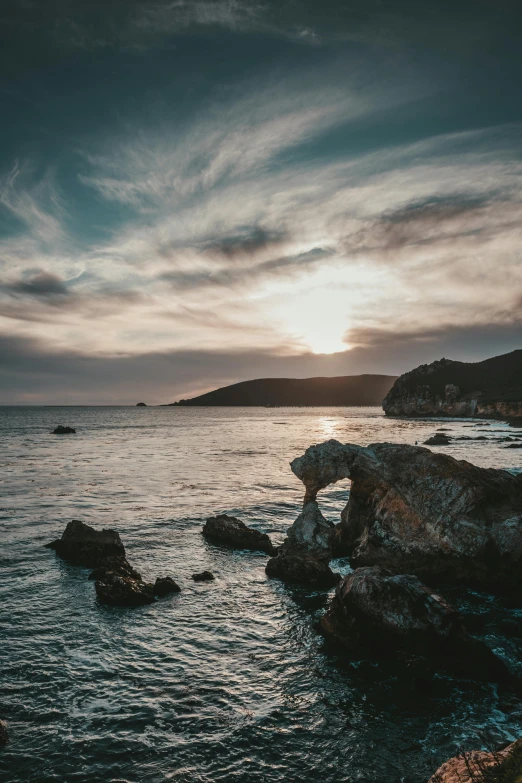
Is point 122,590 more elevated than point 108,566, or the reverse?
point 108,566

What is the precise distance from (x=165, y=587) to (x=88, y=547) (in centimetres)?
568

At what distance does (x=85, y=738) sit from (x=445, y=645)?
8.84m

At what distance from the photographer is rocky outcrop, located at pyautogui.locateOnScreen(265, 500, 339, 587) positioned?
1792 centimetres

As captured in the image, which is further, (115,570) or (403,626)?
(115,570)

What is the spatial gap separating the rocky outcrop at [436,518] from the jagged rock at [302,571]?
221cm

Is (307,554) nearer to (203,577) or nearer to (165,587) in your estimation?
(203,577)

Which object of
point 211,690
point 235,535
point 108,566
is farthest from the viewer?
point 235,535

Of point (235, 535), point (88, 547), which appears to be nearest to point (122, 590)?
point (88, 547)

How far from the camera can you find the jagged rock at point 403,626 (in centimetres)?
1159

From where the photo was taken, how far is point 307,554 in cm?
1906

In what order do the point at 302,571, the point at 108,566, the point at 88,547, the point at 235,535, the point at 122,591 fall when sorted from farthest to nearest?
the point at 235,535, the point at 88,547, the point at 302,571, the point at 108,566, the point at 122,591

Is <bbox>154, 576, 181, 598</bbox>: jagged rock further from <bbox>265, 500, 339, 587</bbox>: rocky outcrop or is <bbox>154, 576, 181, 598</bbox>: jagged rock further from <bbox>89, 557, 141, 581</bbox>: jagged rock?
<bbox>265, 500, 339, 587</bbox>: rocky outcrop

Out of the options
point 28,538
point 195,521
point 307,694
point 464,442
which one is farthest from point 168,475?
point 464,442

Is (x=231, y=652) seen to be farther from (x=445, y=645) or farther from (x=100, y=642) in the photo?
(x=445, y=645)
